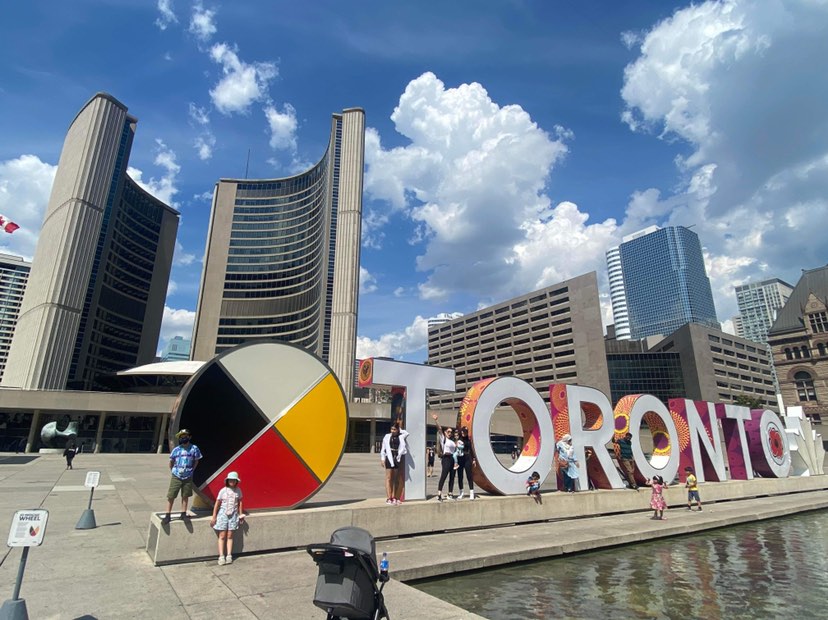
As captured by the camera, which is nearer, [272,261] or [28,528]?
[28,528]

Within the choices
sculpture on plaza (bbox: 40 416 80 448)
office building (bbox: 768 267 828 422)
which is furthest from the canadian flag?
office building (bbox: 768 267 828 422)

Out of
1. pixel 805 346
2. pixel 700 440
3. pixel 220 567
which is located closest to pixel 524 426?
pixel 220 567

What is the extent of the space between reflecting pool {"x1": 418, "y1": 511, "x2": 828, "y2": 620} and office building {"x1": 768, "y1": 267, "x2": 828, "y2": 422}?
400 feet

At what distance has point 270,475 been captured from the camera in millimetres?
8812

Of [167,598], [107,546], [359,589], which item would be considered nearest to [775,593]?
[359,589]

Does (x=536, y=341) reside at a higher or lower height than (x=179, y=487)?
higher

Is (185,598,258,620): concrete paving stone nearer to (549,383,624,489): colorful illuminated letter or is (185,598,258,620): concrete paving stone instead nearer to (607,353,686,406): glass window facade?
(549,383,624,489): colorful illuminated letter

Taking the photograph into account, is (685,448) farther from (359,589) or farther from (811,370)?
(811,370)

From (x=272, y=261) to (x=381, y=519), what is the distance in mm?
128210

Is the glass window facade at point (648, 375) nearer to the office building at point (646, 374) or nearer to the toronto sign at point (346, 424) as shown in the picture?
the office building at point (646, 374)

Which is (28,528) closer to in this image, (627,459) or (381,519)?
(381,519)

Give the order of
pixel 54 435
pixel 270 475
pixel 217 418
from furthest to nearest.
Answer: pixel 54 435 < pixel 270 475 < pixel 217 418

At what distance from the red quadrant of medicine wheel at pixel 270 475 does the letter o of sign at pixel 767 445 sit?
19630 millimetres

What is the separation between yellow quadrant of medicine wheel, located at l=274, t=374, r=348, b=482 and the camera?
929cm
